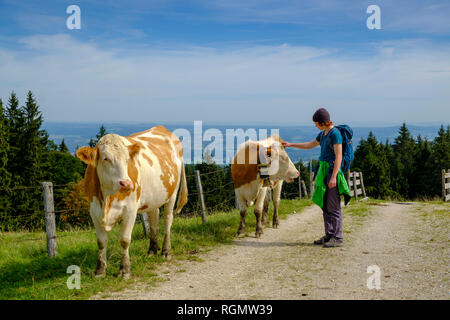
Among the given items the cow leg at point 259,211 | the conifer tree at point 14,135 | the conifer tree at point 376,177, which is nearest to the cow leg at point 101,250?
the cow leg at point 259,211

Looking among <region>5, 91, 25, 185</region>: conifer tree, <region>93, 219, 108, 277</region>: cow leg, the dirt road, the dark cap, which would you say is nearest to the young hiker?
the dark cap

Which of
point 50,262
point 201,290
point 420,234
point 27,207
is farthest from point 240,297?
point 27,207

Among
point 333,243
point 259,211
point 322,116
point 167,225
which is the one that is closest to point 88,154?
point 167,225

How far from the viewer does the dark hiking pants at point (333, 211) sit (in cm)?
739

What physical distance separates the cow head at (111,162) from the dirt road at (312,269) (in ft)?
4.68

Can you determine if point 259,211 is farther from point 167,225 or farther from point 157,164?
point 157,164

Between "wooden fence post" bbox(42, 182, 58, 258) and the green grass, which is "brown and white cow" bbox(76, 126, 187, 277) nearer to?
the green grass

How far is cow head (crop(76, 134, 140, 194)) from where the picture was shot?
5.15 meters

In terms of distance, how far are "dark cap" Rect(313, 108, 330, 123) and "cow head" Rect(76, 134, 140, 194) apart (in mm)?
3741

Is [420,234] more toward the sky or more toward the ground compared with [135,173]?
more toward the ground

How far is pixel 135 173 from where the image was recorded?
5648mm
